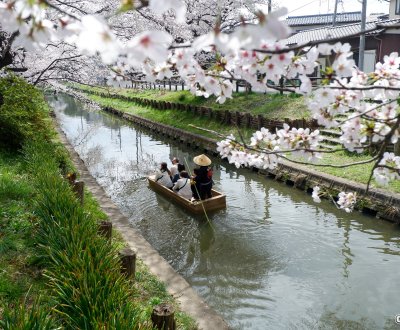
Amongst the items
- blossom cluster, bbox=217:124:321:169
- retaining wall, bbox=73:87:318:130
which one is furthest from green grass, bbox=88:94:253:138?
blossom cluster, bbox=217:124:321:169

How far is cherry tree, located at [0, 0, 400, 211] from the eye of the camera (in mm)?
1356

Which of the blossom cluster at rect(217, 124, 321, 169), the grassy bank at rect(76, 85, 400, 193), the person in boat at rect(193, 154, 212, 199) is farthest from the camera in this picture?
the grassy bank at rect(76, 85, 400, 193)

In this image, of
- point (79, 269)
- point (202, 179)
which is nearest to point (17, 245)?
point (79, 269)

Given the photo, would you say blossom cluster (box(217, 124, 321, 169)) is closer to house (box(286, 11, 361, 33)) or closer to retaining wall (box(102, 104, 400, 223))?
retaining wall (box(102, 104, 400, 223))

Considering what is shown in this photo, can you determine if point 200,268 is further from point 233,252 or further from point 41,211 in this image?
point 41,211

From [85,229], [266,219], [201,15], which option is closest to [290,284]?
[266,219]

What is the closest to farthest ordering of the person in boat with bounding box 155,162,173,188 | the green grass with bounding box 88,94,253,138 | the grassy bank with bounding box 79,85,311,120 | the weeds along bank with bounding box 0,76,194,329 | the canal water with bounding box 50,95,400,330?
the weeds along bank with bounding box 0,76,194,329 < the canal water with bounding box 50,95,400,330 < the person in boat with bounding box 155,162,173,188 < the grassy bank with bounding box 79,85,311,120 < the green grass with bounding box 88,94,253,138

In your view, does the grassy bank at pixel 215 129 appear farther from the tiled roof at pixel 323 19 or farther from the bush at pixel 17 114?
the tiled roof at pixel 323 19

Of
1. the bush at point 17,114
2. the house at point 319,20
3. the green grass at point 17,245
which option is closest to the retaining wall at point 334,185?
the green grass at point 17,245

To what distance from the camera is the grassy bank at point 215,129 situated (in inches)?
415

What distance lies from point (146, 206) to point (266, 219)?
11.8 ft

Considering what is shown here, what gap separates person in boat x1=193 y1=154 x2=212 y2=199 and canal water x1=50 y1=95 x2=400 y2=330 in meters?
0.68

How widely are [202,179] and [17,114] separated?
592 centimetres

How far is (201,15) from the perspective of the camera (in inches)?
878
